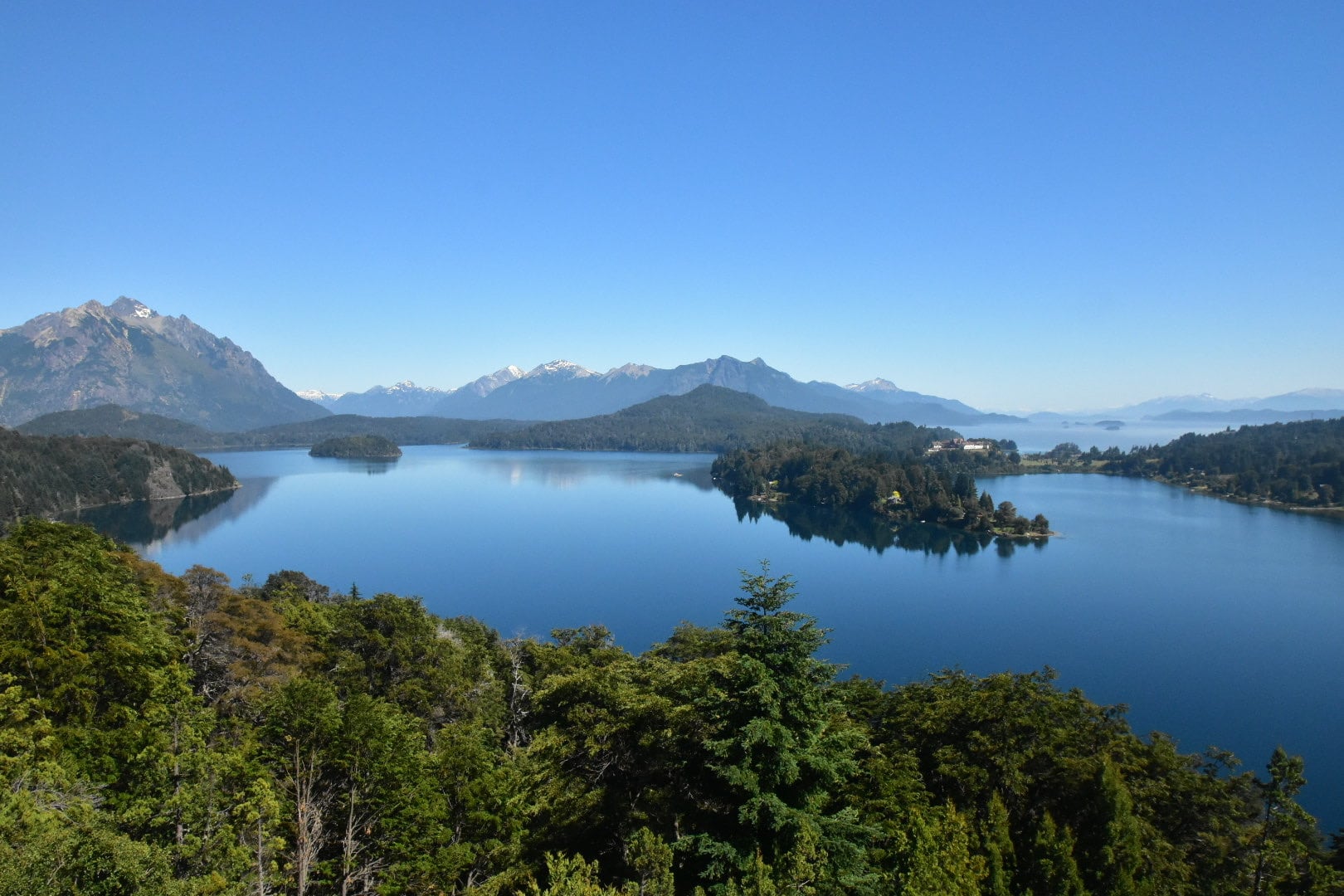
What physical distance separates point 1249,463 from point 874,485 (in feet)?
263

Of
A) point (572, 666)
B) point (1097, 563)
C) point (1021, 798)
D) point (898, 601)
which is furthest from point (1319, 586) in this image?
point (572, 666)

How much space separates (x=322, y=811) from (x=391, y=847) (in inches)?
55.7

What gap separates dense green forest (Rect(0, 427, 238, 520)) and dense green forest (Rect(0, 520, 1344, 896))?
87.5 metres

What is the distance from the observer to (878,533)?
85625mm

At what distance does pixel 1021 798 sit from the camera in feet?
53.1

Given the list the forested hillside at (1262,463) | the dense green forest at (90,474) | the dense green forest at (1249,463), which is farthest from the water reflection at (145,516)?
the dense green forest at (1249,463)

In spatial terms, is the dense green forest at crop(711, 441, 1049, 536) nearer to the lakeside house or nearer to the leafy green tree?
the lakeside house

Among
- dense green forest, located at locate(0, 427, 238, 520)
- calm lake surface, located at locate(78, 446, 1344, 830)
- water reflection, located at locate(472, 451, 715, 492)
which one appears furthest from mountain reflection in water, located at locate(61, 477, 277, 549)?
A: water reflection, located at locate(472, 451, 715, 492)

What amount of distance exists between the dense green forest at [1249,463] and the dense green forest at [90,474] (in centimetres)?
16912

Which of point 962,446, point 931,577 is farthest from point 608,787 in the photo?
point 962,446

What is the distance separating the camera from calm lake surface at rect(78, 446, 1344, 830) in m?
37.1

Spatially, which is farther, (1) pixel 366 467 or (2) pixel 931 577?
(1) pixel 366 467

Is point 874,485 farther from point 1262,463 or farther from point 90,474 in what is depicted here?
point 90,474

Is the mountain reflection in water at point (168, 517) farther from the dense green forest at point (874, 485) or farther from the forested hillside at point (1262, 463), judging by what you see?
the forested hillside at point (1262, 463)
